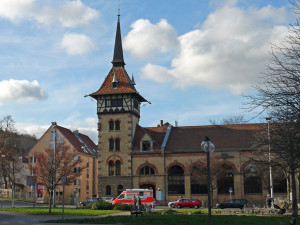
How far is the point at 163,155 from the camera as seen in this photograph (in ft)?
183

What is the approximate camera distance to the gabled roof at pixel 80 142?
70125mm

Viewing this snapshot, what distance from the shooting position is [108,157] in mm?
57938

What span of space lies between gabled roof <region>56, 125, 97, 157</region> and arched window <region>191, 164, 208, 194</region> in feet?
75.0

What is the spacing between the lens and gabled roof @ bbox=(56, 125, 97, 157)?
2761 inches

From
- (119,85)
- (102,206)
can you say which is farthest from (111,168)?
(102,206)

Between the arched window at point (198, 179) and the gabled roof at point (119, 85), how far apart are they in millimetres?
13821

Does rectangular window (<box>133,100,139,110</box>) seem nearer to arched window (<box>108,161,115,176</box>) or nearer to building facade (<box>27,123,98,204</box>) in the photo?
arched window (<box>108,161,115,176</box>)

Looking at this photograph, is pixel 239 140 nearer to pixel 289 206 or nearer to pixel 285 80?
pixel 289 206

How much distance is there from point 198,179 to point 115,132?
46.5 ft

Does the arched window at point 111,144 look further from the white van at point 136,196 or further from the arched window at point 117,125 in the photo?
the white van at point 136,196

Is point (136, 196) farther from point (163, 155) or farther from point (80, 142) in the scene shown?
point (80, 142)

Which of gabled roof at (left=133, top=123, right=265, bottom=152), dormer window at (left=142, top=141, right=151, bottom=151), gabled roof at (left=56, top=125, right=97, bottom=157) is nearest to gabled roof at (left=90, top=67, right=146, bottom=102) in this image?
gabled roof at (left=133, top=123, right=265, bottom=152)

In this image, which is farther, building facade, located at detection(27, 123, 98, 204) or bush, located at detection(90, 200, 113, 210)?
building facade, located at detection(27, 123, 98, 204)

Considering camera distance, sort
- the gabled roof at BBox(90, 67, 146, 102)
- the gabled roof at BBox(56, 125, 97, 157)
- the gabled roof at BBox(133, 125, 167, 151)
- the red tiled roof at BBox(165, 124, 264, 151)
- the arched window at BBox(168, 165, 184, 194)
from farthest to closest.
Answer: the gabled roof at BBox(56, 125, 97, 157), the gabled roof at BBox(90, 67, 146, 102), the gabled roof at BBox(133, 125, 167, 151), the red tiled roof at BBox(165, 124, 264, 151), the arched window at BBox(168, 165, 184, 194)
